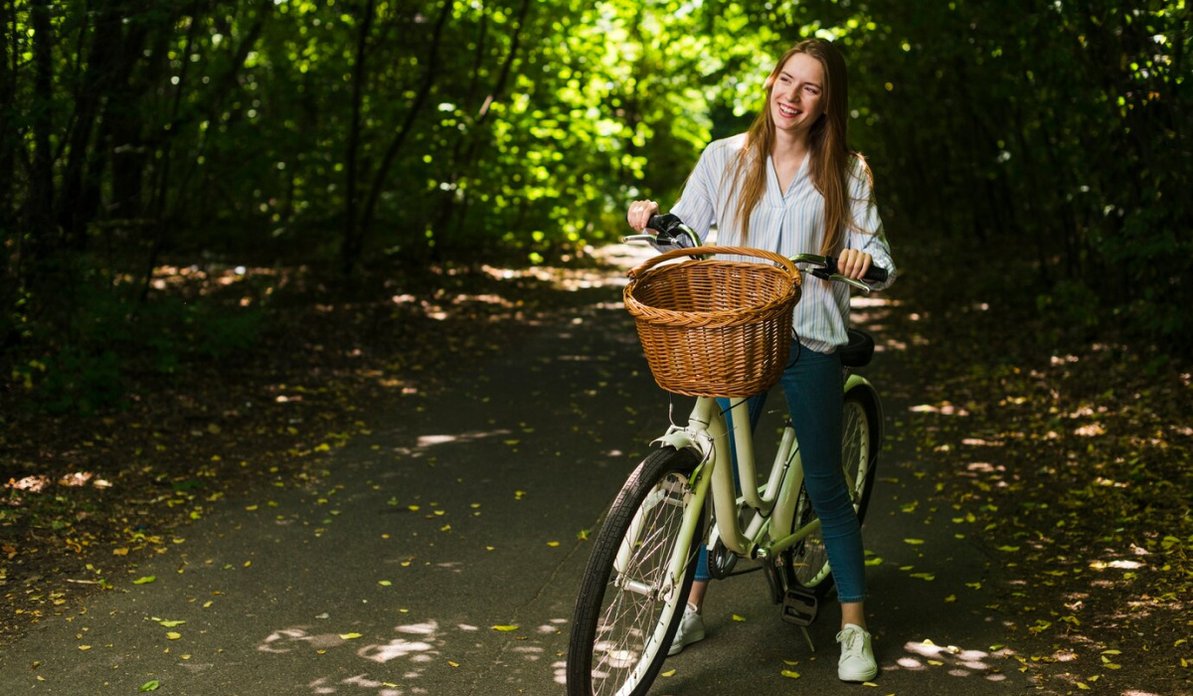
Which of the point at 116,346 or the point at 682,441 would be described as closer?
the point at 682,441

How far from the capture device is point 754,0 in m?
15.3

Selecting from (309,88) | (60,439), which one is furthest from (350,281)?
(60,439)

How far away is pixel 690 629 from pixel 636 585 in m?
0.82

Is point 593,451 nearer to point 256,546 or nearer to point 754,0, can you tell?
point 256,546

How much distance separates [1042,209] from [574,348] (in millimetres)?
5059

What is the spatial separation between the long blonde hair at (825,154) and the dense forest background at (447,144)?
13.2 feet

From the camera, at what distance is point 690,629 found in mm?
4445

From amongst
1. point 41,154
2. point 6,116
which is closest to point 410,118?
point 41,154

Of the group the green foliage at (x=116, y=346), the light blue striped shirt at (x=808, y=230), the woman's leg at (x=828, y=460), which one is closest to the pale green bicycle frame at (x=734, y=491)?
the woman's leg at (x=828, y=460)

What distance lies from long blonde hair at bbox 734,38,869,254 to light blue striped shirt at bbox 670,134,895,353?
26 mm

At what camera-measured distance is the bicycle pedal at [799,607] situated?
439 centimetres

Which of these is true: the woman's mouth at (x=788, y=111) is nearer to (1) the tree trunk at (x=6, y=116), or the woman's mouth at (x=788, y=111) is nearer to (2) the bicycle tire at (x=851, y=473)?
(2) the bicycle tire at (x=851, y=473)

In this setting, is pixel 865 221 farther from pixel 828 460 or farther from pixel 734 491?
pixel 734 491

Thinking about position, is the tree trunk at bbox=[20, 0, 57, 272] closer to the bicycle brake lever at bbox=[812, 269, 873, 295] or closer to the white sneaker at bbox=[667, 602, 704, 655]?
the white sneaker at bbox=[667, 602, 704, 655]
